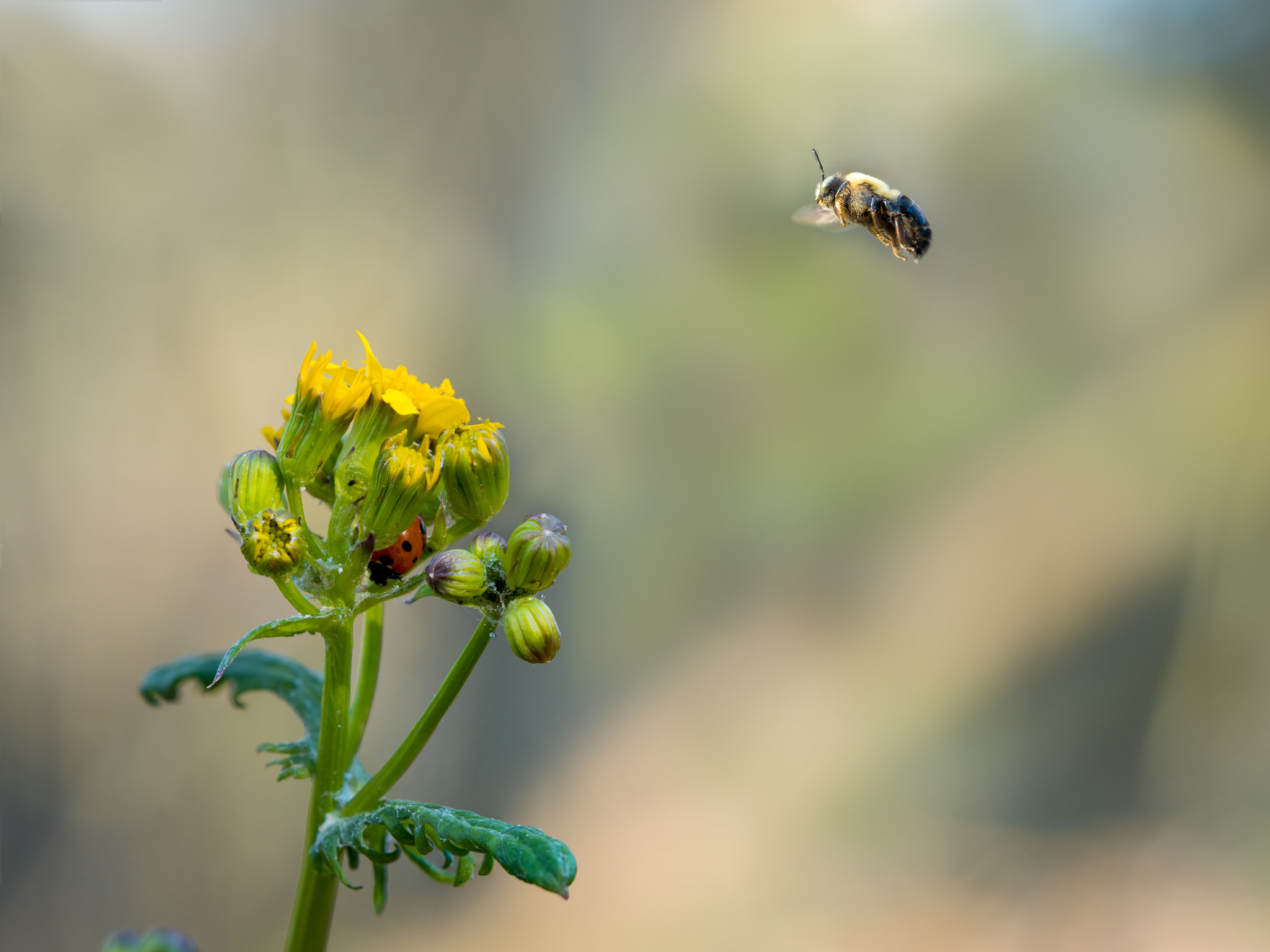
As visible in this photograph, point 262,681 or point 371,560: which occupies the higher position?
point 371,560

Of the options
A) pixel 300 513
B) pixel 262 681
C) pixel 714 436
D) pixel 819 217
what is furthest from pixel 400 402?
pixel 714 436

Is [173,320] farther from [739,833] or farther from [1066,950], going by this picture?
[1066,950]

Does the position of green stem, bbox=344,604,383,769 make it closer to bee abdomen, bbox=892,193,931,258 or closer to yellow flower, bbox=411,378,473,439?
yellow flower, bbox=411,378,473,439

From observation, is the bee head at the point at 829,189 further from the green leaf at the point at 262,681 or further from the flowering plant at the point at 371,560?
the green leaf at the point at 262,681

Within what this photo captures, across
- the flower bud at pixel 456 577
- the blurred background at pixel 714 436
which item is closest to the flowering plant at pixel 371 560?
the flower bud at pixel 456 577

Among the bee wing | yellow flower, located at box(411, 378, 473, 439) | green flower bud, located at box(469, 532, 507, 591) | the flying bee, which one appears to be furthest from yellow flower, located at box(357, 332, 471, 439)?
the bee wing

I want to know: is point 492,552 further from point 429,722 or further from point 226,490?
point 226,490
